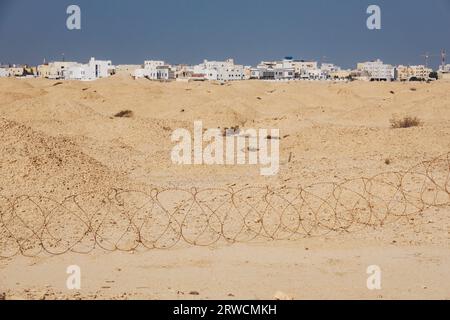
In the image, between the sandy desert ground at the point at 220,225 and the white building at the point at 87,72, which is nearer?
the sandy desert ground at the point at 220,225

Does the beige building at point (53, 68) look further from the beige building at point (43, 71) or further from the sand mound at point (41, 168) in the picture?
the sand mound at point (41, 168)

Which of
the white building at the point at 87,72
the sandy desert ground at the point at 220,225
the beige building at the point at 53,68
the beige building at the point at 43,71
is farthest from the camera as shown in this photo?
the beige building at the point at 43,71

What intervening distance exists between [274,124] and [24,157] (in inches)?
653

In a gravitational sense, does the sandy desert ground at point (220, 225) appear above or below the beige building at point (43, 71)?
below

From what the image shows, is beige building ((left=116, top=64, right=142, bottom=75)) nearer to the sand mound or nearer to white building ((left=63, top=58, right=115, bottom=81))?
white building ((left=63, top=58, right=115, bottom=81))

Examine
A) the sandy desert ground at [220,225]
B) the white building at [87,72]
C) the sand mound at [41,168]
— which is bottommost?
the sandy desert ground at [220,225]

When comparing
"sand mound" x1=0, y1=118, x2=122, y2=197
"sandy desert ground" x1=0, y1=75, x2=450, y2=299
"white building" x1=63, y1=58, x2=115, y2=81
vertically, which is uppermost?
"white building" x1=63, y1=58, x2=115, y2=81

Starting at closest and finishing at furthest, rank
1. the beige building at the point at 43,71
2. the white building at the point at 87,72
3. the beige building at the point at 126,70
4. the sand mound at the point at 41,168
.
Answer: the sand mound at the point at 41,168, the white building at the point at 87,72, the beige building at the point at 126,70, the beige building at the point at 43,71

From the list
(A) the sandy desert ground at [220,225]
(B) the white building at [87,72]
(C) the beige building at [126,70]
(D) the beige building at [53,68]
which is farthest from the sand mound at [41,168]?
(D) the beige building at [53,68]

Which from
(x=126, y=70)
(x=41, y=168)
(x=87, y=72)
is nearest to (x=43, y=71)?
(x=126, y=70)

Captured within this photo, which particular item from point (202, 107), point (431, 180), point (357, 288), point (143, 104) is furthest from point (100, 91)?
point (357, 288)

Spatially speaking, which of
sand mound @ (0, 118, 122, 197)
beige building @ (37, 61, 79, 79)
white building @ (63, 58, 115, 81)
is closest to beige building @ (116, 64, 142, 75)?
beige building @ (37, 61, 79, 79)

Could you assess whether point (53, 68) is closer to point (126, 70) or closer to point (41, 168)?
point (126, 70)

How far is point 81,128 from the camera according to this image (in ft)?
79.9
